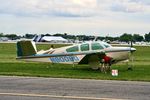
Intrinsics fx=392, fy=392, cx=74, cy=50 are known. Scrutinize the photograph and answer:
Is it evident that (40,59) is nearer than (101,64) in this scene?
No

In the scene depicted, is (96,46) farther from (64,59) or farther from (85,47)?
(64,59)

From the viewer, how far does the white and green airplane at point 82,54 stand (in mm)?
24125

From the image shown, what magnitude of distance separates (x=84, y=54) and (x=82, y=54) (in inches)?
5.8

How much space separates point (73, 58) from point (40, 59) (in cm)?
240

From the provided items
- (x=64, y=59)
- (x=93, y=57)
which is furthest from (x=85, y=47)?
(x=64, y=59)

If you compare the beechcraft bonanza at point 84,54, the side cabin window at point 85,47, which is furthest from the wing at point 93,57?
the side cabin window at point 85,47

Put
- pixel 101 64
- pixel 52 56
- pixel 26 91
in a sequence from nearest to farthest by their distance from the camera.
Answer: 1. pixel 26 91
2. pixel 101 64
3. pixel 52 56

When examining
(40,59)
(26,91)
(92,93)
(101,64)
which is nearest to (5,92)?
(26,91)

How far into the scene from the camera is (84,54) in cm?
2462

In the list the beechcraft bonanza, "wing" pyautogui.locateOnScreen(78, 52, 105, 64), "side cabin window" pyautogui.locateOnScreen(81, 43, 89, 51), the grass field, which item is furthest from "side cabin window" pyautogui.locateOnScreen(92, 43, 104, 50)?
the grass field

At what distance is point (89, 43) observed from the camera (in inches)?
973

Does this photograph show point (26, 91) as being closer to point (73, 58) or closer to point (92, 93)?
point (92, 93)

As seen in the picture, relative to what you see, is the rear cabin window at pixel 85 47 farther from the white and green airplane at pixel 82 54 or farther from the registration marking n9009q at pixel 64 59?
the registration marking n9009q at pixel 64 59

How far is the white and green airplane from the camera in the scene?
24125mm
